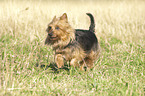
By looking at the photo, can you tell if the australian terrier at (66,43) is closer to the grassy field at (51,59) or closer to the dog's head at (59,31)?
the dog's head at (59,31)

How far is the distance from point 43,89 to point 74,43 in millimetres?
1162

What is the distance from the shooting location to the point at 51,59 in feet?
13.2

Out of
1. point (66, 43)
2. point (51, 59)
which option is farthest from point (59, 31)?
point (51, 59)

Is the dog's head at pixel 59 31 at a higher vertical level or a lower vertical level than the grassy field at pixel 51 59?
higher

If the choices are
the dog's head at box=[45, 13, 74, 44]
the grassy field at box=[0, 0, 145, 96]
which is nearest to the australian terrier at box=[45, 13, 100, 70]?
the dog's head at box=[45, 13, 74, 44]

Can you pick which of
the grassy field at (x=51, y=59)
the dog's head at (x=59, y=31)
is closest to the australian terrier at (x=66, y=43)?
the dog's head at (x=59, y=31)

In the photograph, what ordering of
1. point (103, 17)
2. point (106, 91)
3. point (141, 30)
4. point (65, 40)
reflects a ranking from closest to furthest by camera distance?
point (106, 91) < point (65, 40) < point (141, 30) < point (103, 17)

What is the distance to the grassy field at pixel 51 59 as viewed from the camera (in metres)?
2.79

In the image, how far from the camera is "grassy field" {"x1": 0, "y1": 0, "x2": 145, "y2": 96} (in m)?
2.79

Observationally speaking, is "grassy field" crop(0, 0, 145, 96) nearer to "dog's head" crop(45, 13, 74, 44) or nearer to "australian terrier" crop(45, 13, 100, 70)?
"australian terrier" crop(45, 13, 100, 70)

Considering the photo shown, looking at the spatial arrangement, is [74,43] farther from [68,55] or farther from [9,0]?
[9,0]

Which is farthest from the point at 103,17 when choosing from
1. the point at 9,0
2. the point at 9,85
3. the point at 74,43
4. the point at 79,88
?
the point at 9,85

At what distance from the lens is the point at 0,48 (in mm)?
3904

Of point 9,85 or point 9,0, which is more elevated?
point 9,0
